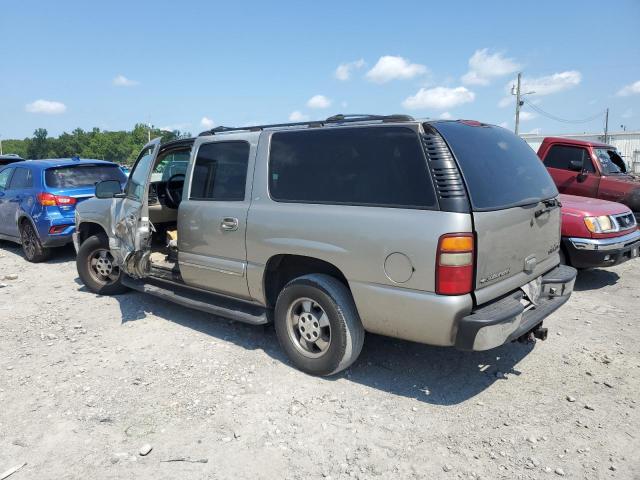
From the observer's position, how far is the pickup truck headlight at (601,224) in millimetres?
5746

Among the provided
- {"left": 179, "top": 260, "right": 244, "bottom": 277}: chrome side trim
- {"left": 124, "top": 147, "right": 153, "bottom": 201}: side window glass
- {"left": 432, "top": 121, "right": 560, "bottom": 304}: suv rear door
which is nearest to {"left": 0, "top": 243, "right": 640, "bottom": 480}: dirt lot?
{"left": 179, "top": 260, "right": 244, "bottom": 277}: chrome side trim

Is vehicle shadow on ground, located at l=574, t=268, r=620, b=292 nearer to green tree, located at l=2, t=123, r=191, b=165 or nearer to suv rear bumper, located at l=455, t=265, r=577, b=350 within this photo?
suv rear bumper, located at l=455, t=265, r=577, b=350

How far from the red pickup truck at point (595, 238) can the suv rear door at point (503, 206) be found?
216 cm

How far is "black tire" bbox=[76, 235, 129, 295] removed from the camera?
588 centimetres

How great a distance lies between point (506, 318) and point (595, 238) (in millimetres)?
3508

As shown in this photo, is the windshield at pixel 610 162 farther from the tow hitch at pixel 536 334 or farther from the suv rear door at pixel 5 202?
the suv rear door at pixel 5 202

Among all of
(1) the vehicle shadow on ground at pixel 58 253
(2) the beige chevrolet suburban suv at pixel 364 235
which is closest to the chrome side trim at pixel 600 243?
(2) the beige chevrolet suburban suv at pixel 364 235

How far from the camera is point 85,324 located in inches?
199

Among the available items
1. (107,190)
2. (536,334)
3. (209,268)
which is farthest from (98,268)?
(536,334)

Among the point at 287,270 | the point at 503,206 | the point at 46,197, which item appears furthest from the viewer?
the point at 46,197

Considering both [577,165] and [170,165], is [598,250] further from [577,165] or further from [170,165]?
[170,165]

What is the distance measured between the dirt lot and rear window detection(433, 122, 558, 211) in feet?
4.71

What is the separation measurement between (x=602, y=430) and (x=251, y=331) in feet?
10.0

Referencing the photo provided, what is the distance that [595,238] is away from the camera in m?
5.73
